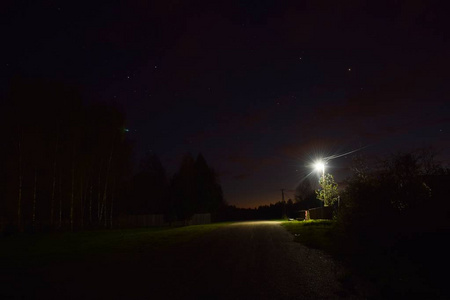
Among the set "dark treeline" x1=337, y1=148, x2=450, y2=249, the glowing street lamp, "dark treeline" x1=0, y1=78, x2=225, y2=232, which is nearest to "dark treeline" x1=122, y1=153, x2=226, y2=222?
"dark treeline" x1=0, y1=78, x2=225, y2=232

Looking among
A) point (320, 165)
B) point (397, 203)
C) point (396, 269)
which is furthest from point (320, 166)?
point (396, 269)

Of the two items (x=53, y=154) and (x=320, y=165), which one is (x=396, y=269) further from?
(x=53, y=154)

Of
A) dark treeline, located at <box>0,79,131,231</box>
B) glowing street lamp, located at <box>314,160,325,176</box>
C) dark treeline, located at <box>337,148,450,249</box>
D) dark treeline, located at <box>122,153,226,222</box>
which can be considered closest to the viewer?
dark treeline, located at <box>337,148,450,249</box>

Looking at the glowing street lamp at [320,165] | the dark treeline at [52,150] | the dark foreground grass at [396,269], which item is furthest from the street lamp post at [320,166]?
the dark treeline at [52,150]

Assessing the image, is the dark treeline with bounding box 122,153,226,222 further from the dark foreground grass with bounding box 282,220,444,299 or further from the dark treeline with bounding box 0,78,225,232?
the dark foreground grass with bounding box 282,220,444,299

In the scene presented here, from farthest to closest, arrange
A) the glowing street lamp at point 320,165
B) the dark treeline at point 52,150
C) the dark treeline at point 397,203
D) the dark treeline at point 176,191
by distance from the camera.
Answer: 1. the dark treeline at point 176,191
2. the glowing street lamp at point 320,165
3. the dark treeline at point 52,150
4. the dark treeline at point 397,203

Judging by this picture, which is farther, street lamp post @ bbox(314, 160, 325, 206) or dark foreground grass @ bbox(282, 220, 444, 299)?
street lamp post @ bbox(314, 160, 325, 206)

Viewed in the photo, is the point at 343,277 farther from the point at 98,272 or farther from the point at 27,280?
the point at 27,280

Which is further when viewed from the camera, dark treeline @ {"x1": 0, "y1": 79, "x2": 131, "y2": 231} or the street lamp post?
the street lamp post

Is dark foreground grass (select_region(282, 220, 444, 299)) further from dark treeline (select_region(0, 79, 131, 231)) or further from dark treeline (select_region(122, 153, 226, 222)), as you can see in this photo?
dark treeline (select_region(122, 153, 226, 222))

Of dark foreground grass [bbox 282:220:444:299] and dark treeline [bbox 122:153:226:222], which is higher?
dark treeline [bbox 122:153:226:222]

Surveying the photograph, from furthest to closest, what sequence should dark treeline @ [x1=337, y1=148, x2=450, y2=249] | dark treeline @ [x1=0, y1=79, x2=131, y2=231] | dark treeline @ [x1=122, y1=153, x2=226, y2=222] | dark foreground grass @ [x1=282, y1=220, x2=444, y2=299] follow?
dark treeline @ [x1=122, y1=153, x2=226, y2=222] < dark treeline @ [x1=0, y1=79, x2=131, y2=231] < dark treeline @ [x1=337, y1=148, x2=450, y2=249] < dark foreground grass @ [x1=282, y1=220, x2=444, y2=299]

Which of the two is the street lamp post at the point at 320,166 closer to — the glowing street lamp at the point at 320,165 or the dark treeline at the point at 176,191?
the glowing street lamp at the point at 320,165

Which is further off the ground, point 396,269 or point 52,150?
point 52,150
